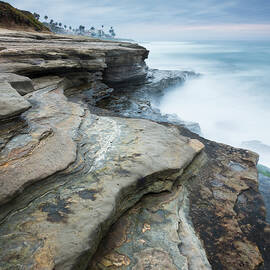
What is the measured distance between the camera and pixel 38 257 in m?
1.82

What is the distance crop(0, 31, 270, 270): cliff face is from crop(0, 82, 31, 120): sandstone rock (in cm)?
2

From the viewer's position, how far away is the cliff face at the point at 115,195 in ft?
6.89

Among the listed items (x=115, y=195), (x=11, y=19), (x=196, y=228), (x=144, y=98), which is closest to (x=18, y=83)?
(x=115, y=195)

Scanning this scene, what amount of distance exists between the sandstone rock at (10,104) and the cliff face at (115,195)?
0.02 meters

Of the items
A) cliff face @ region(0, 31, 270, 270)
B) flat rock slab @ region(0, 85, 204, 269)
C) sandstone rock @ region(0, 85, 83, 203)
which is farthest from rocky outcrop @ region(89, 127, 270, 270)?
sandstone rock @ region(0, 85, 83, 203)

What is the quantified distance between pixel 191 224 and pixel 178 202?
1.15 ft

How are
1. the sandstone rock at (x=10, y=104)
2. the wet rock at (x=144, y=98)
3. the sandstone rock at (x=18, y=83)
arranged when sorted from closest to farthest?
the sandstone rock at (x=10, y=104) < the sandstone rock at (x=18, y=83) < the wet rock at (x=144, y=98)

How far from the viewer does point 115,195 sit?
2.60m

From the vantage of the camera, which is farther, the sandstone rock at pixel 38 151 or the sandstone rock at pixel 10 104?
the sandstone rock at pixel 10 104

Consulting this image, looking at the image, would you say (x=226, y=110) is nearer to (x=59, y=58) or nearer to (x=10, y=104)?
(x=59, y=58)

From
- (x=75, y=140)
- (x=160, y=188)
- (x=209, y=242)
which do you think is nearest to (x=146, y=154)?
(x=160, y=188)

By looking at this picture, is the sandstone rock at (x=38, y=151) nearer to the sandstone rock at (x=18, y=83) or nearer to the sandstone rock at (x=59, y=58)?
the sandstone rock at (x=18, y=83)

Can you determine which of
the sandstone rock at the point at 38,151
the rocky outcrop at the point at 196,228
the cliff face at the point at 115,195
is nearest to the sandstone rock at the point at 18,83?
the cliff face at the point at 115,195

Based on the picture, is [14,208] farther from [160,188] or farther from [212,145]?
[212,145]
